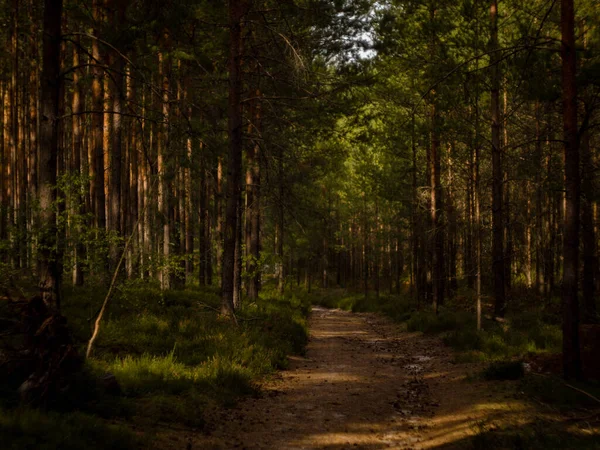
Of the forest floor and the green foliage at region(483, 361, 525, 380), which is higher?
the green foliage at region(483, 361, 525, 380)

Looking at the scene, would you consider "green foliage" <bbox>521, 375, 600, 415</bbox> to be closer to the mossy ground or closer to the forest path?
the mossy ground

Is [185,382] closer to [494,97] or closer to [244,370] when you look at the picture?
[244,370]

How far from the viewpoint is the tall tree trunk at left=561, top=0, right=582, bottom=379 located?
24.8 ft

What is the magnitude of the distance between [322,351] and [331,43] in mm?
8663

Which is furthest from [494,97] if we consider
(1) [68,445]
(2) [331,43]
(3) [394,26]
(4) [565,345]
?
(1) [68,445]

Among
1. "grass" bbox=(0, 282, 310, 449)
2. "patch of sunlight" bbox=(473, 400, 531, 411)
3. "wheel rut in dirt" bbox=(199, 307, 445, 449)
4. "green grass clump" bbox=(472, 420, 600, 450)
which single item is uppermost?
"grass" bbox=(0, 282, 310, 449)

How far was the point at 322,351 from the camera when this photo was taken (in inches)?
→ 505

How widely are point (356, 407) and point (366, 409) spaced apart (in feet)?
0.59

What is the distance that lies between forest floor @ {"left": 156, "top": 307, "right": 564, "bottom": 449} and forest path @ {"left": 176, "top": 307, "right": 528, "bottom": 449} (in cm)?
1

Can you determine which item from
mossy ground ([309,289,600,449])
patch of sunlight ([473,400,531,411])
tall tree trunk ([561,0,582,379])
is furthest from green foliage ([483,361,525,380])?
patch of sunlight ([473,400,531,411])

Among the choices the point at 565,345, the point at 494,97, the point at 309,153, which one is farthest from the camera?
the point at 309,153

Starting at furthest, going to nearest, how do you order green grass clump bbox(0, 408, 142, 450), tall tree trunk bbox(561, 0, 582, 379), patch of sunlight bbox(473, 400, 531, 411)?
1. tall tree trunk bbox(561, 0, 582, 379)
2. patch of sunlight bbox(473, 400, 531, 411)
3. green grass clump bbox(0, 408, 142, 450)

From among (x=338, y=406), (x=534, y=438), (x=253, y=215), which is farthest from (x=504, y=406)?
(x=253, y=215)

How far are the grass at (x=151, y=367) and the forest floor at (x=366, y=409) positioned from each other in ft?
1.35
